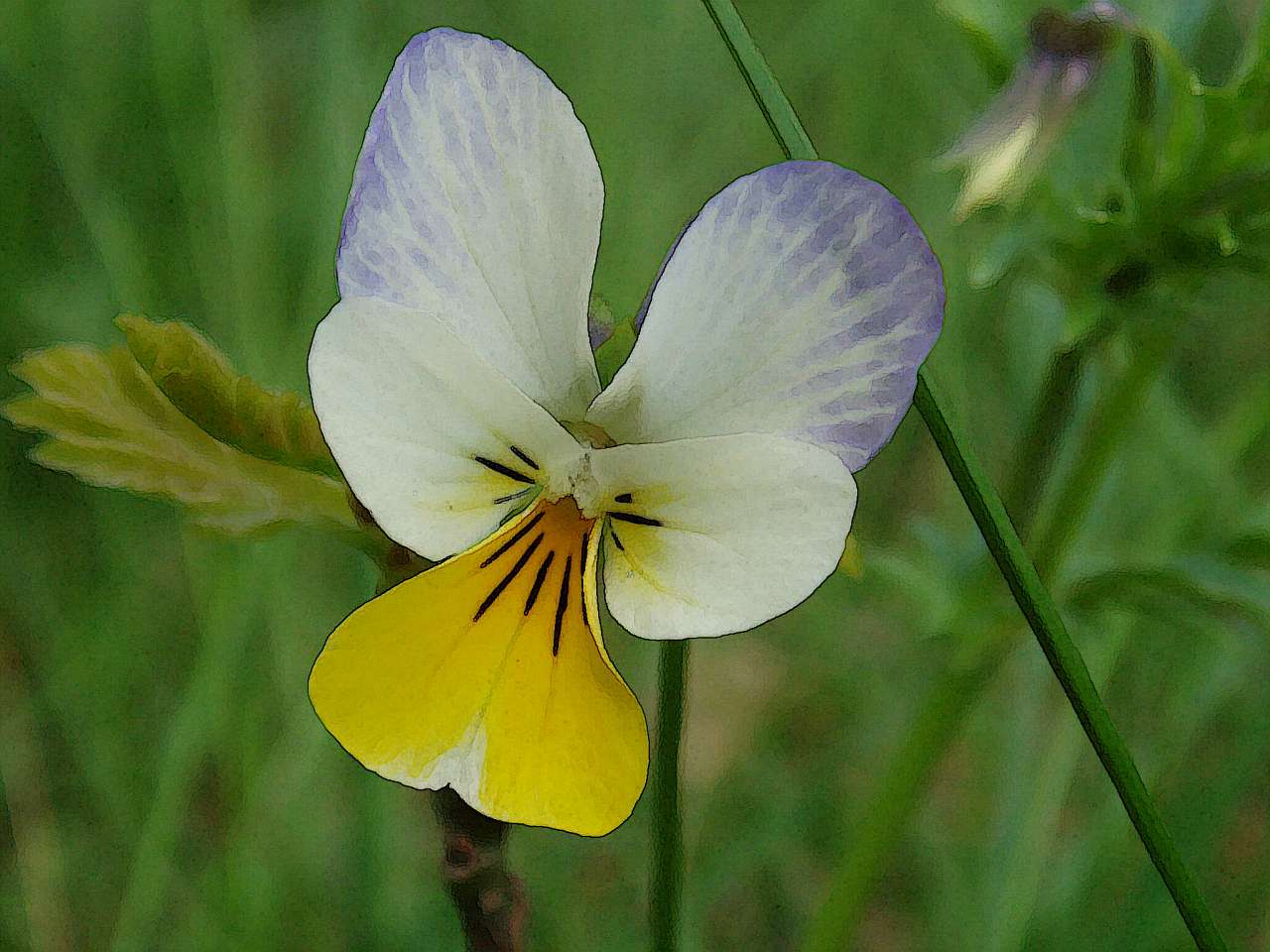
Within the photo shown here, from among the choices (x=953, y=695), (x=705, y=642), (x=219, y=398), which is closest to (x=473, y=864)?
(x=219, y=398)

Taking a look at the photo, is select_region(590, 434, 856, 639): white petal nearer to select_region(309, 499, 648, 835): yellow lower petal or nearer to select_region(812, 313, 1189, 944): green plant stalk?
select_region(309, 499, 648, 835): yellow lower petal

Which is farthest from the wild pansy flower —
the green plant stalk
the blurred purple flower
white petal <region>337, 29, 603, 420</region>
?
the green plant stalk

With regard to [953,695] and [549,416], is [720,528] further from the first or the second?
[953,695]

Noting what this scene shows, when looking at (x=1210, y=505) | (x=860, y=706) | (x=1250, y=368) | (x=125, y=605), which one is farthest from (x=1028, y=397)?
(x=125, y=605)

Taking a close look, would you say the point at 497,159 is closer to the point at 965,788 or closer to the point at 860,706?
the point at 860,706

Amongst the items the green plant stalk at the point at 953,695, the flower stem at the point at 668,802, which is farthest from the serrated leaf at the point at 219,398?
the green plant stalk at the point at 953,695
